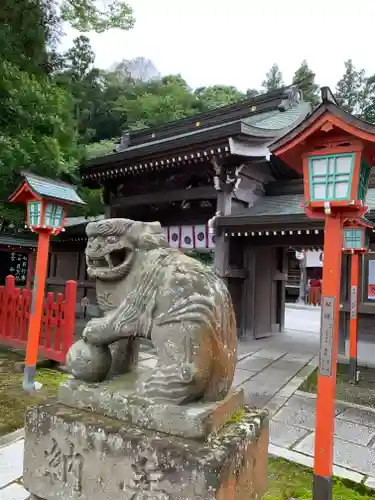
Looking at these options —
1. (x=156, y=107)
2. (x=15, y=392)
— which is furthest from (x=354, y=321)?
(x=156, y=107)

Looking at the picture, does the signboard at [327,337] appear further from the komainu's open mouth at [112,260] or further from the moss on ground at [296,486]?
the komainu's open mouth at [112,260]

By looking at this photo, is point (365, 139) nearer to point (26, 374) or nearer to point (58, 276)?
point (26, 374)

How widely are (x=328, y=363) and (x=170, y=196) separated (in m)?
7.35

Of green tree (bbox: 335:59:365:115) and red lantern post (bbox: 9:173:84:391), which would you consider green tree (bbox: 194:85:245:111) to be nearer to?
green tree (bbox: 335:59:365:115)

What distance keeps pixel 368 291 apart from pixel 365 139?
21.8 feet

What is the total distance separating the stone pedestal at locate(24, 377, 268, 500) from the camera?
151cm

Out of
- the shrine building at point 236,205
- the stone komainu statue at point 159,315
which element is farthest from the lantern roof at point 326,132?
the shrine building at point 236,205

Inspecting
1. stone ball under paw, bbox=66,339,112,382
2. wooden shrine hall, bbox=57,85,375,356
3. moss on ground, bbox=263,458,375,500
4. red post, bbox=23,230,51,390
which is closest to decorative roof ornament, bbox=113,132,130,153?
wooden shrine hall, bbox=57,85,375,356

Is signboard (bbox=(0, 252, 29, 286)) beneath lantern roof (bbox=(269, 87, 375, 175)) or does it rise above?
beneath

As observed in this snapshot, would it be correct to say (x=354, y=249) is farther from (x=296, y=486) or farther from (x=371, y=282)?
(x=296, y=486)

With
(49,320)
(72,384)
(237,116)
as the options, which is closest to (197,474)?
(72,384)

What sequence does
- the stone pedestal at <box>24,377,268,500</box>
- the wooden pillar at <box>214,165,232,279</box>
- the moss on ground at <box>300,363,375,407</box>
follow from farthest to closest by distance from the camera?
the wooden pillar at <box>214,165,232,279</box> < the moss on ground at <box>300,363,375,407</box> < the stone pedestal at <box>24,377,268,500</box>

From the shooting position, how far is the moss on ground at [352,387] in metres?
5.47

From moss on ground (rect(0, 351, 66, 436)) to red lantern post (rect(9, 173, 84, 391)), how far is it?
196mm
